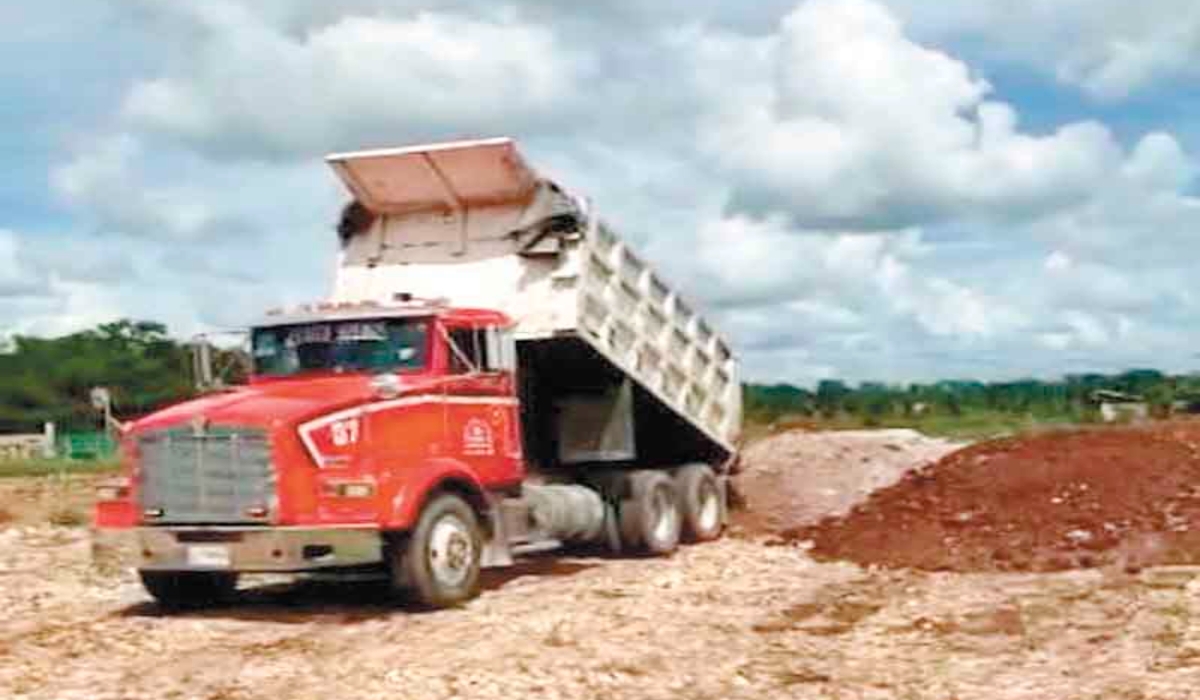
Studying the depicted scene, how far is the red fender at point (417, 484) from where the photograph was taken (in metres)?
13.4

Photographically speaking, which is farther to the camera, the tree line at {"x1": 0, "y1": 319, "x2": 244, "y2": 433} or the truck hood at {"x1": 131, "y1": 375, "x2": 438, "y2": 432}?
the tree line at {"x1": 0, "y1": 319, "x2": 244, "y2": 433}

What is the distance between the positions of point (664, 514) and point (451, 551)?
175 inches

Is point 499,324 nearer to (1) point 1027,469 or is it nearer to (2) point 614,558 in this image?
(2) point 614,558

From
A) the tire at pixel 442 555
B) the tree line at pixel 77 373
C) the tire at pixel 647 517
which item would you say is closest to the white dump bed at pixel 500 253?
the tire at pixel 647 517

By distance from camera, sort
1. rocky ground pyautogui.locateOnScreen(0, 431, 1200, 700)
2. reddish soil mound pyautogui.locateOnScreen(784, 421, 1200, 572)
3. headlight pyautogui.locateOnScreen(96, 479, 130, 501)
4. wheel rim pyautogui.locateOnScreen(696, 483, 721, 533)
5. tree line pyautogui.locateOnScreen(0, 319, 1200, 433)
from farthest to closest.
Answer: tree line pyautogui.locateOnScreen(0, 319, 1200, 433) < wheel rim pyautogui.locateOnScreen(696, 483, 721, 533) < reddish soil mound pyautogui.locateOnScreen(784, 421, 1200, 572) < headlight pyautogui.locateOnScreen(96, 479, 130, 501) < rocky ground pyautogui.locateOnScreen(0, 431, 1200, 700)

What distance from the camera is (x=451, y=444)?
14.5m

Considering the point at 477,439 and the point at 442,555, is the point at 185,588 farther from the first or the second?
the point at 477,439

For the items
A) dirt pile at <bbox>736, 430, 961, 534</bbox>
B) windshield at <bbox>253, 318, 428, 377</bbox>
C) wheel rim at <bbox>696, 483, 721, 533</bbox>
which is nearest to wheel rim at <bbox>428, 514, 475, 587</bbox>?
windshield at <bbox>253, 318, 428, 377</bbox>

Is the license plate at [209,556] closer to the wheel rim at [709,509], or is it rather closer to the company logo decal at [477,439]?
the company logo decal at [477,439]

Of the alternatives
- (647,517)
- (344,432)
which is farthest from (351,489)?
(647,517)

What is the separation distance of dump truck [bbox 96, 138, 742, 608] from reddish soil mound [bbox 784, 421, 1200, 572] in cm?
209

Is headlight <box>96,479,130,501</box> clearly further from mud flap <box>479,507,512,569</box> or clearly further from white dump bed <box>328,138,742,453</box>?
white dump bed <box>328,138,742,453</box>

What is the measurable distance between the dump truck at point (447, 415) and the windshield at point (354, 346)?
0.06ft

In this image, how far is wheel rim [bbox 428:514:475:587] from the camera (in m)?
13.8
